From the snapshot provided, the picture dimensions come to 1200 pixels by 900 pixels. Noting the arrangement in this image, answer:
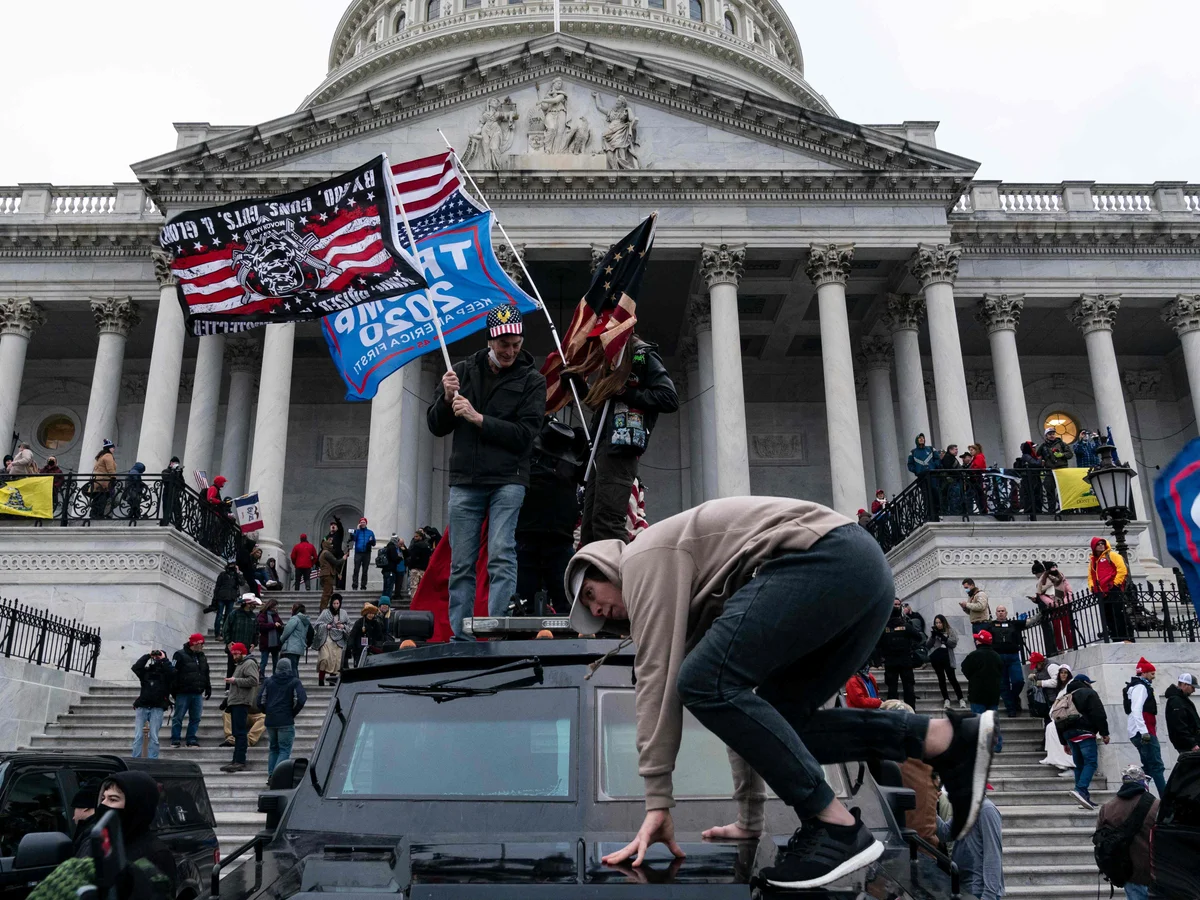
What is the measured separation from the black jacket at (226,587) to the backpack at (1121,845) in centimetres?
1791

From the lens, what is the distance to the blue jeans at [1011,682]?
17.0m

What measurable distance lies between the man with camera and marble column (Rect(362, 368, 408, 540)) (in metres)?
12.7

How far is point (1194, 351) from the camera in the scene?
33781 mm

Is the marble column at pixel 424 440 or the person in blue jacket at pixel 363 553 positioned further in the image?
the marble column at pixel 424 440

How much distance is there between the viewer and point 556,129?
104ft

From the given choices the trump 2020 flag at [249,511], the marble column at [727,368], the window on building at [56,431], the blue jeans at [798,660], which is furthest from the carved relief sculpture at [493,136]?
the blue jeans at [798,660]

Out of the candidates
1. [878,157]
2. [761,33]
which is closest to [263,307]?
[878,157]

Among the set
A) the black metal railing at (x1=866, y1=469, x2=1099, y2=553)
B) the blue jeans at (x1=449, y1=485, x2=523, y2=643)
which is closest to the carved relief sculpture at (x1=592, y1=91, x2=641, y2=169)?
the black metal railing at (x1=866, y1=469, x2=1099, y2=553)

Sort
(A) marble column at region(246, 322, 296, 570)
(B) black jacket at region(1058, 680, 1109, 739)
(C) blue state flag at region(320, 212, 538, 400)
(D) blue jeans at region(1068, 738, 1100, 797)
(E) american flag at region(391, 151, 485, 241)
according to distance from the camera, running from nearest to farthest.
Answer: (C) blue state flag at region(320, 212, 538, 400) < (E) american flag at region(391, 151, 485, 241) < (D) blue jeans at region(1068, 738, 1100, 797) < (B) black jacket at region(1058, 680, 1109, 739) < (A) marble column at region(246, 322, 296, 570)

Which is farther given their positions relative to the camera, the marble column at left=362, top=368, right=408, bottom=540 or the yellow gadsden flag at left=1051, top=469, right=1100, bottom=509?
the marble column at left=362, top=368, right=408, bottom=540

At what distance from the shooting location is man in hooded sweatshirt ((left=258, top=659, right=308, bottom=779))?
13086mm

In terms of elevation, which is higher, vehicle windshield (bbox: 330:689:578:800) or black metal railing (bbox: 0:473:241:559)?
black metal railing (bbox: 0:473:241:559)

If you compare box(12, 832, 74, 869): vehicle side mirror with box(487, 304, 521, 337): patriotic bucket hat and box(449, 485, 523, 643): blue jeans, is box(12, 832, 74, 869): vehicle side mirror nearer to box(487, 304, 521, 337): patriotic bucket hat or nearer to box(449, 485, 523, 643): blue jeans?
box(449, 485, 523, 643): blue jeans

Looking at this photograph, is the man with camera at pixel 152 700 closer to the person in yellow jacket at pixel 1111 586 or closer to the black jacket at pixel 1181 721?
the black jacket at pixel 1181 721
